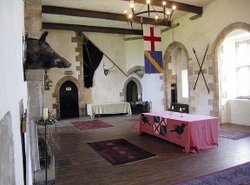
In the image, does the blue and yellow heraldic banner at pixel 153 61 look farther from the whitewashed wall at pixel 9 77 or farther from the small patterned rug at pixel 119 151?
the whitewashed wall at pixel 9 77

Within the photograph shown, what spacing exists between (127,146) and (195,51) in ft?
14.1

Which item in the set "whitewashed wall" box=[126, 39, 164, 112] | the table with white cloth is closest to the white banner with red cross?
"whitewashed wall" box=[126, 39, 164, 112]

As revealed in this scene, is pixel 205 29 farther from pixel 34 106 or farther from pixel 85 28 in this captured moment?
pixel 34 106

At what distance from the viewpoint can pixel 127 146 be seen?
500 cm

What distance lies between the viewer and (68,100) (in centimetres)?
1001

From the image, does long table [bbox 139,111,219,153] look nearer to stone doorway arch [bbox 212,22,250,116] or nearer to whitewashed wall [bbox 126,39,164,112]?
stone doorway arch [bbox 212,22,250,116]

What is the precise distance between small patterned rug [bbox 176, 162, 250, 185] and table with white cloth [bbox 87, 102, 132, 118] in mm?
6816

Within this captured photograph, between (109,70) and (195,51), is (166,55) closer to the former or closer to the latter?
(195,51)

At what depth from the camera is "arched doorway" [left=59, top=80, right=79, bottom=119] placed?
32.5 feet

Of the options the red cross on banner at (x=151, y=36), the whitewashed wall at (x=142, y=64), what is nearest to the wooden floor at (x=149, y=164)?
the red cross on banner at (x=151, y=36)

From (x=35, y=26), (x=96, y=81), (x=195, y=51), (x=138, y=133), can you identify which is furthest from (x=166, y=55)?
(x=35, y=26)

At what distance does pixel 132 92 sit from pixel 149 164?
25.4 ft

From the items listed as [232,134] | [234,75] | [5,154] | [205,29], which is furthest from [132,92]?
[5,154]

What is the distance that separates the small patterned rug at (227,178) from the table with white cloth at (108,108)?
682 centimetres
